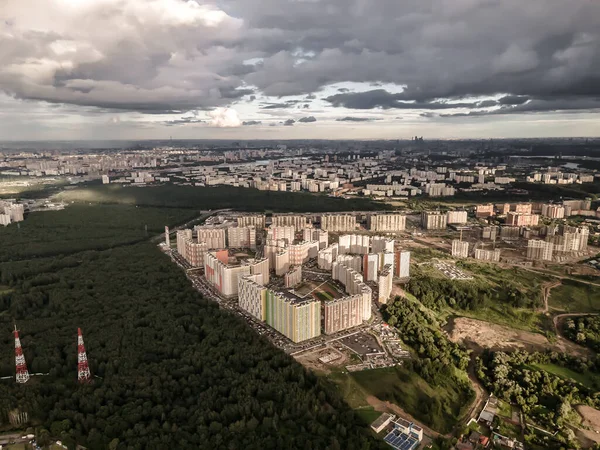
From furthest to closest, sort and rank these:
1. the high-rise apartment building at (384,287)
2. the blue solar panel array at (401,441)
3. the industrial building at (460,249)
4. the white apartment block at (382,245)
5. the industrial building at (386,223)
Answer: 1. the industrial building at (386,223)
2. the industrial building at (460,249)
3. the white apartment block at (382,245)
4. the high-rise apartment building at (384,287)
5. the blue solar panel array at (401,441)

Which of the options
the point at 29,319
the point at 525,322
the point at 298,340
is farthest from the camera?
the point at 525,322

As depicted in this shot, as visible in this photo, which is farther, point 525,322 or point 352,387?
point 525,322

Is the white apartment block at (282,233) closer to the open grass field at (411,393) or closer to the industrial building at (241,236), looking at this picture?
the industrial building at (241,236)

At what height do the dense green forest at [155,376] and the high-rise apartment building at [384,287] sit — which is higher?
the high-rise apartment building at [384,287]

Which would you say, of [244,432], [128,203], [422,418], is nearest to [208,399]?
[244,432]

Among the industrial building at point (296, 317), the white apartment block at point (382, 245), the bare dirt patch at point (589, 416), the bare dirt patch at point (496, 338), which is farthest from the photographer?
the white apartment block at point (382, 245)

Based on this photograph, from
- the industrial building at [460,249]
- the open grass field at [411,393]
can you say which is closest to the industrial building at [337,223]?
the industrial building at [460,249]

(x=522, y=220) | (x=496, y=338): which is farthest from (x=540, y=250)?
(x=496, y=338)

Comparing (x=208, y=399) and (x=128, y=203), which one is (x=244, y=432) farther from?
(x=128, y=203)
